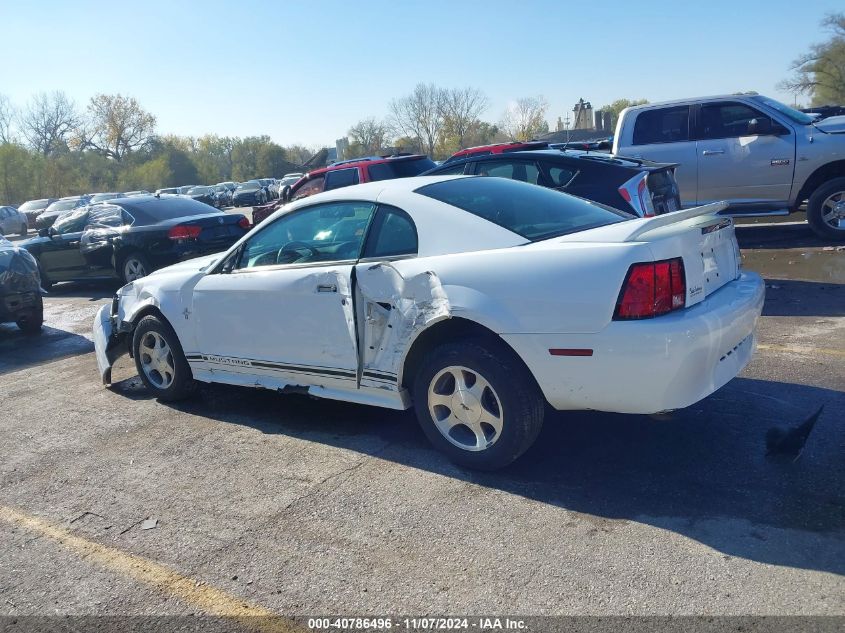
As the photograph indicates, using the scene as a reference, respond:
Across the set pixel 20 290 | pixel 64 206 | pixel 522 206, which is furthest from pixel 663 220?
pixel 64 206

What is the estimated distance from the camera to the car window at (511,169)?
8383 mm

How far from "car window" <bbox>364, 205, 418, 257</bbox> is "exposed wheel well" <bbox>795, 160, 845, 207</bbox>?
7876 mm

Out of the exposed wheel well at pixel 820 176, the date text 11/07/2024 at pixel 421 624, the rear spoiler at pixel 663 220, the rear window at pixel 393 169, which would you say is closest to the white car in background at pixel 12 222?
the rear window at pixel 393 169

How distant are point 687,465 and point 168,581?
2577 mm

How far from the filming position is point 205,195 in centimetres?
4888

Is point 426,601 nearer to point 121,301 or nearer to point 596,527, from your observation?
point 596,527

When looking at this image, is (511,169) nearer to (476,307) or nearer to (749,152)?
(749,152)

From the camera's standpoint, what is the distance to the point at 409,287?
4.09m

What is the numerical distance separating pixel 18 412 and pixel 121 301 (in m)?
1.24

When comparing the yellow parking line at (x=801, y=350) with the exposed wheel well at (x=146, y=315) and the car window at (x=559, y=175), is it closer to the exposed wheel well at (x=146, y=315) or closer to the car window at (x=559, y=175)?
the car window at (x=559, y=175)

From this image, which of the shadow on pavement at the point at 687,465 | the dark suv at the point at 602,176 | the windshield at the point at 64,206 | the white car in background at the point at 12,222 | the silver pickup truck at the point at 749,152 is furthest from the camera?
the windshield at the point at 64,206

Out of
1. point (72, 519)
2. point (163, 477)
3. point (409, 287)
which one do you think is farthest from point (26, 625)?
point (409, 287)

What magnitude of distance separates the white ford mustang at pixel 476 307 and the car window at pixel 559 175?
10.4 ft

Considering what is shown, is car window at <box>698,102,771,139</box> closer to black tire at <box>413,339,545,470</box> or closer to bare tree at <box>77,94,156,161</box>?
black tire at <box>413,339,545,470</box>
